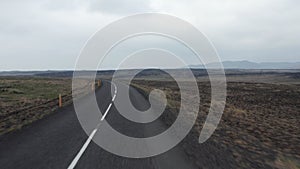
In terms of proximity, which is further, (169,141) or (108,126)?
(108,126)

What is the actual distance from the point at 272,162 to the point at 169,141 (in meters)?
3.45

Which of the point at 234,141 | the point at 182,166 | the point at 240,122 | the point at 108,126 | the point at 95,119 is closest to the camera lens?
the point at 182,166

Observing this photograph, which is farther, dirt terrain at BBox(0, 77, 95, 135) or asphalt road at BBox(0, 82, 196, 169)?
dirt terrain at BBox(0, 77, 95, 135)

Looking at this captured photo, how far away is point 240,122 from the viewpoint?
18.9m

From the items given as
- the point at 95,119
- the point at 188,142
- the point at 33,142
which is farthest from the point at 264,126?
the point at 33,142

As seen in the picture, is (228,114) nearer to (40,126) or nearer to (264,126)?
(264,126)

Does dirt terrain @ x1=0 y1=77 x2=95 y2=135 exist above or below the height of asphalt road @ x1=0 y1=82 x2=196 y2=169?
below

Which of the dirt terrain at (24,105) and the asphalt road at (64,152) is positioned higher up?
the asphalt road at (64,152)

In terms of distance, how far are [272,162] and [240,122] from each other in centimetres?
943

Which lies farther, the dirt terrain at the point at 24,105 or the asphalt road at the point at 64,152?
the dirt terrain at the point at 24,105

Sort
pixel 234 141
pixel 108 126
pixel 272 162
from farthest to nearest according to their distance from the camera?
pixel 108 126 < pixel 234 141 < pixel 272 162

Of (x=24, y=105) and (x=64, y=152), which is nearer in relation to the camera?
(x=64, y=152)

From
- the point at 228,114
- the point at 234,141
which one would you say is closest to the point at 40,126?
the point at 234,141

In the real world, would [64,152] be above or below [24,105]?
above
